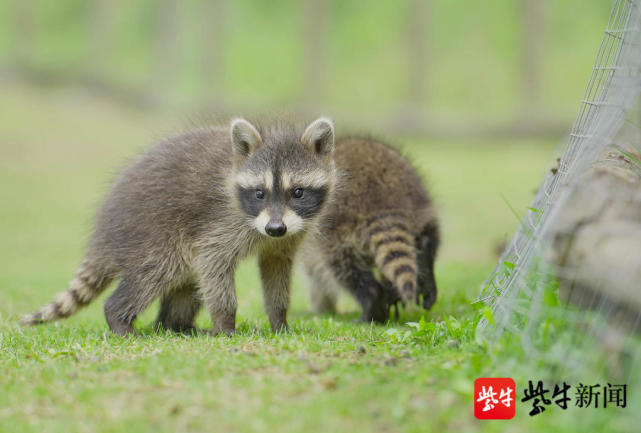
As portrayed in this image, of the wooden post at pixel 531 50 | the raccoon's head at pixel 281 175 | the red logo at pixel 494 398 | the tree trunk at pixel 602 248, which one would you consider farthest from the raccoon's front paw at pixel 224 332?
the wooden post at pixel 531 50

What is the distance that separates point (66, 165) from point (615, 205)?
19298 millimetres

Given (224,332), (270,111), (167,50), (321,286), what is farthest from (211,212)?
(167,50)

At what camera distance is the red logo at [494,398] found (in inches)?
132

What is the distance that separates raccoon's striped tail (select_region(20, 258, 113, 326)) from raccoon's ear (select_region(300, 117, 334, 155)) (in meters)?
2.17

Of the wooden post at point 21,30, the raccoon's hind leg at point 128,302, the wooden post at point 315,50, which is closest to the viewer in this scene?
the raccoon's hind leg at point 128,302

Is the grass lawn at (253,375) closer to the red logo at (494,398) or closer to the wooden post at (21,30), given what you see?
the red logo at (494,398)

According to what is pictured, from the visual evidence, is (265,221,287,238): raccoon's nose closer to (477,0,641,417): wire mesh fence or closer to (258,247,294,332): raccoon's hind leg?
(258,247,294,332): raccoon's hind leg

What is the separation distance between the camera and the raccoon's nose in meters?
5.26

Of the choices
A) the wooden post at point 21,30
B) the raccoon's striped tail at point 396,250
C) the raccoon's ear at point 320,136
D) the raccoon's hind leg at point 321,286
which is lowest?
the raccoon's hind leg at point 321,286

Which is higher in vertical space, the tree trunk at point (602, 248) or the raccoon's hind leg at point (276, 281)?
the tree trunk at point (602, 248)

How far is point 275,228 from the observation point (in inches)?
207

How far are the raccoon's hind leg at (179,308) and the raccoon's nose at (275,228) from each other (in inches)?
53.7

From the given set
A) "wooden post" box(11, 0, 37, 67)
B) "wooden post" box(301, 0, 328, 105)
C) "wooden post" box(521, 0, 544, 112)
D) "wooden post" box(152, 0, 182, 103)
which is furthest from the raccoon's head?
"wooden post" box(11, 0, 37, 67)

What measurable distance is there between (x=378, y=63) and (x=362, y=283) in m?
21.0
